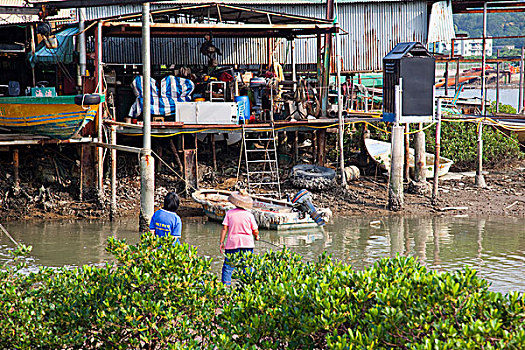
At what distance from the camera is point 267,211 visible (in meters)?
15.9

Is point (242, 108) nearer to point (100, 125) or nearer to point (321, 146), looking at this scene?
point (321, 146)

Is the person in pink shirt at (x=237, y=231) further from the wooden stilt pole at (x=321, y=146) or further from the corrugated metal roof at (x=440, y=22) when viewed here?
the corrugated metal roof at (x=440, y=22)

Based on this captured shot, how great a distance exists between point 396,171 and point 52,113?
8470 mm

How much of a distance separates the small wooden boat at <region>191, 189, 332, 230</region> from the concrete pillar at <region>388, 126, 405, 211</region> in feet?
7.64

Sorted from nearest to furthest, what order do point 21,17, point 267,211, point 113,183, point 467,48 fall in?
point 267,211 → point 113,183 → point 21,17 → point 467,48

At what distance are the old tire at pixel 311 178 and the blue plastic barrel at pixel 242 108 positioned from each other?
195cm

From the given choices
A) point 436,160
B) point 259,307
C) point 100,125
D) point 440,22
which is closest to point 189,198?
point 100,125

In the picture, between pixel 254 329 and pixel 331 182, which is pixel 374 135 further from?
pixel 254 329

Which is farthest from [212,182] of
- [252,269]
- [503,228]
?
[252,269]

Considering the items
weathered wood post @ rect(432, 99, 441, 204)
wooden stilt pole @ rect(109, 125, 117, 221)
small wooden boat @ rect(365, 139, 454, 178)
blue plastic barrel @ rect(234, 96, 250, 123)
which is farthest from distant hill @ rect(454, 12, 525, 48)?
wooden stilt pole @ rect(109, 125, 117, 221)

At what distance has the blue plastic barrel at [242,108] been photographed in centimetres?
1820

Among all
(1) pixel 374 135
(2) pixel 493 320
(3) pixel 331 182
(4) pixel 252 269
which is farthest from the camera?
(1) pixel 374 135

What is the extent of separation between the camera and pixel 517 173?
795 inches

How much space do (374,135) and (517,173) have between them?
180 inches
